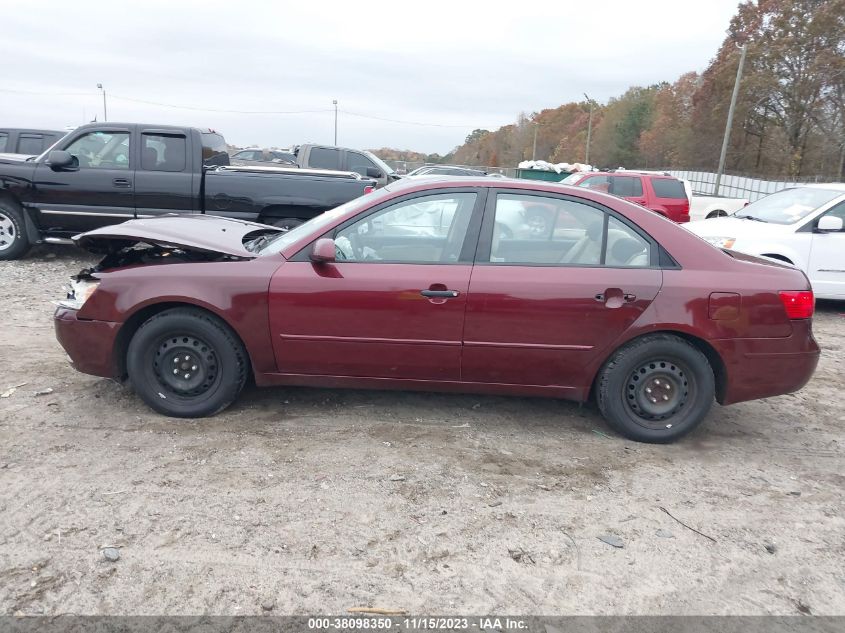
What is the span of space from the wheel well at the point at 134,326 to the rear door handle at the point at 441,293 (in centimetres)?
119

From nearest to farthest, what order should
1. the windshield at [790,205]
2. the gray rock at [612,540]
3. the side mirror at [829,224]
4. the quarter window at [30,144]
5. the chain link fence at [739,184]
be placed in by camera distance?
the gray rock at [612,540] < the side mirror at [829,224] < the windshield at [790,205] < the quarter window at [30,144] < the chain link fence at [739,184]

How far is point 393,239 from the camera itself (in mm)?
4121

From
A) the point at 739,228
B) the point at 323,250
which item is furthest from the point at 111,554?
the point at 739,228

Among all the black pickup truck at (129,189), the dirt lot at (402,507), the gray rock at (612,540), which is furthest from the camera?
the black pickup truck at (129,189)

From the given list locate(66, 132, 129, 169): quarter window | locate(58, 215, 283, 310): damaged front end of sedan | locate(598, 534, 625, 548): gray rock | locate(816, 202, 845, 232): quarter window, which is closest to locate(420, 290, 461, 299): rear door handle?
locate(58, 215, 283, 310): damaged front end of sedan

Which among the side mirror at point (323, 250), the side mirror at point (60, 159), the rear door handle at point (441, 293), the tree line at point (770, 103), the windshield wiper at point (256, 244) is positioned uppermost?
the tree line at point (770, 103)

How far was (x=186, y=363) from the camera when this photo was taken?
410cm

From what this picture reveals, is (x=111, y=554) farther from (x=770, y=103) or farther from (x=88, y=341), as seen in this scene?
(x=770, y=103)

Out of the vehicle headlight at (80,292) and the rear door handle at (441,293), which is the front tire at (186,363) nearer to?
the vehicle headlight at (80,292)

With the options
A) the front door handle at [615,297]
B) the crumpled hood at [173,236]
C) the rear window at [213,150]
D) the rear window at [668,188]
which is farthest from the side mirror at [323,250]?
the rear window at [668,188]

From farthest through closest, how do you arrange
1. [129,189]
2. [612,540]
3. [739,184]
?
[739,184] → [129,189] → [612,540]

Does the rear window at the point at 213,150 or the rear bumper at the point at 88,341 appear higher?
the rear window at the point at 213,150

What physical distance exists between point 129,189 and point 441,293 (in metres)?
6.55

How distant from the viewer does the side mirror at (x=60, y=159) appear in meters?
8.44
